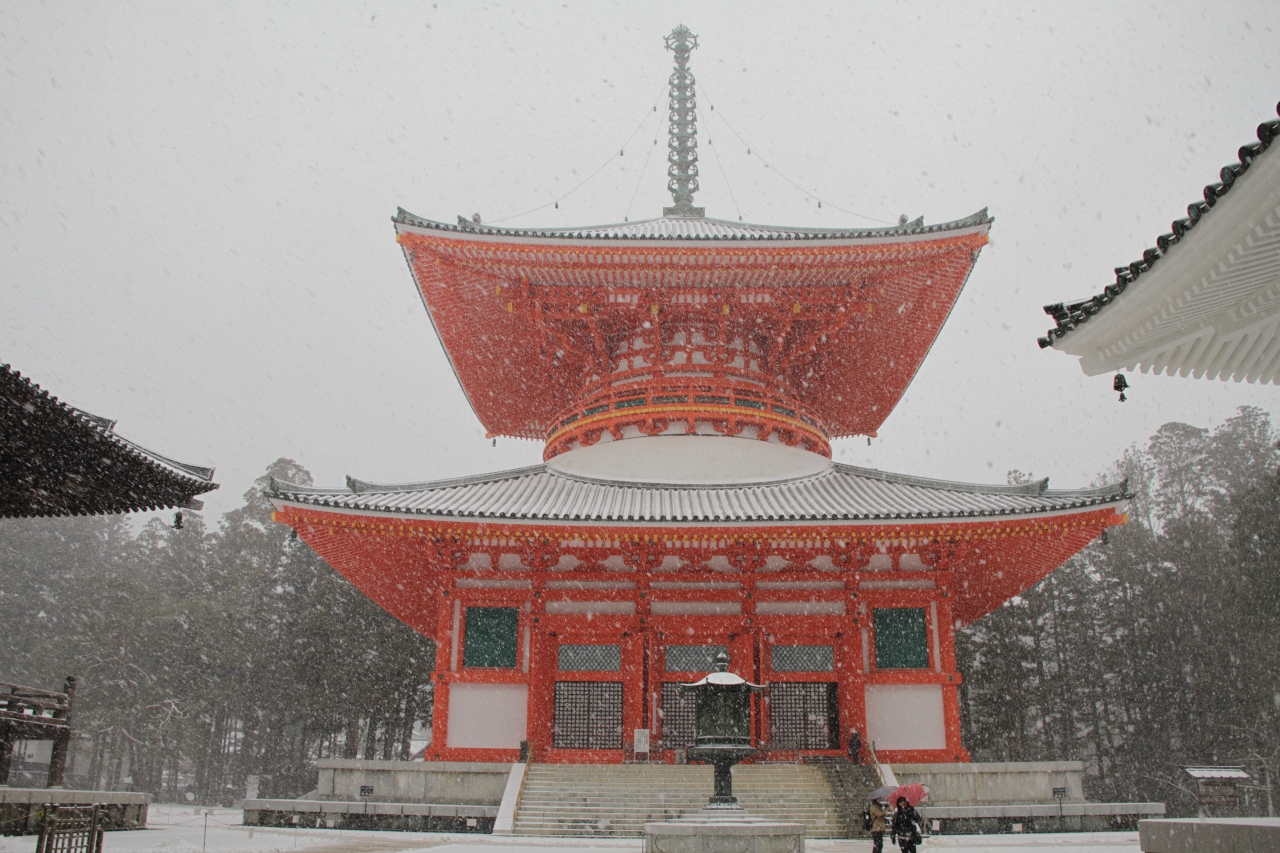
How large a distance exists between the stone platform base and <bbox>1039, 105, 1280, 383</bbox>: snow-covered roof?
19.2ft

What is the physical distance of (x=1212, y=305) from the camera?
6504 millimetres

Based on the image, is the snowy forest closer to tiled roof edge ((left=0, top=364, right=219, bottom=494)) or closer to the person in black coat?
tiled roof edge ((left=0, top=364, right=219, bottom=494))

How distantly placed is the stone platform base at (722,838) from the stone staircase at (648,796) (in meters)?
3.75

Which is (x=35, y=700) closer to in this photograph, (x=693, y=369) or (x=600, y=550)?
(x=600, y=550)

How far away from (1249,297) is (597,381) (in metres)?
14.6

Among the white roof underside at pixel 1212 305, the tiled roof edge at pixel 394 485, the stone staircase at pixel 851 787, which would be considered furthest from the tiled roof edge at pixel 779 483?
the white roof underside at pixel 1212 305

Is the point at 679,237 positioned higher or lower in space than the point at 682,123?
lower

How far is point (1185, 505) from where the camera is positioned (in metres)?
37.7

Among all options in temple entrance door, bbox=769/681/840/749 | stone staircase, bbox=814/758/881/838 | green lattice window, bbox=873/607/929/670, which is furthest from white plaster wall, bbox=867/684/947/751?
stone staircase, bbox=814/758/881/838

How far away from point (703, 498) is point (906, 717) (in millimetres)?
5353

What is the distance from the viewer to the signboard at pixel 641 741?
15250mm

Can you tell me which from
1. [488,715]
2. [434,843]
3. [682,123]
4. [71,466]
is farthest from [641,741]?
[682,123]

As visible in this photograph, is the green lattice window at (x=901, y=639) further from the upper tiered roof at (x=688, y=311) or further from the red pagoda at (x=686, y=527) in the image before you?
the upper tiered roof at (x=688, y=311)

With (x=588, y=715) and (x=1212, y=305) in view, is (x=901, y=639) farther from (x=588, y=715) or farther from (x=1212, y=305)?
(x=1212, y=305)
